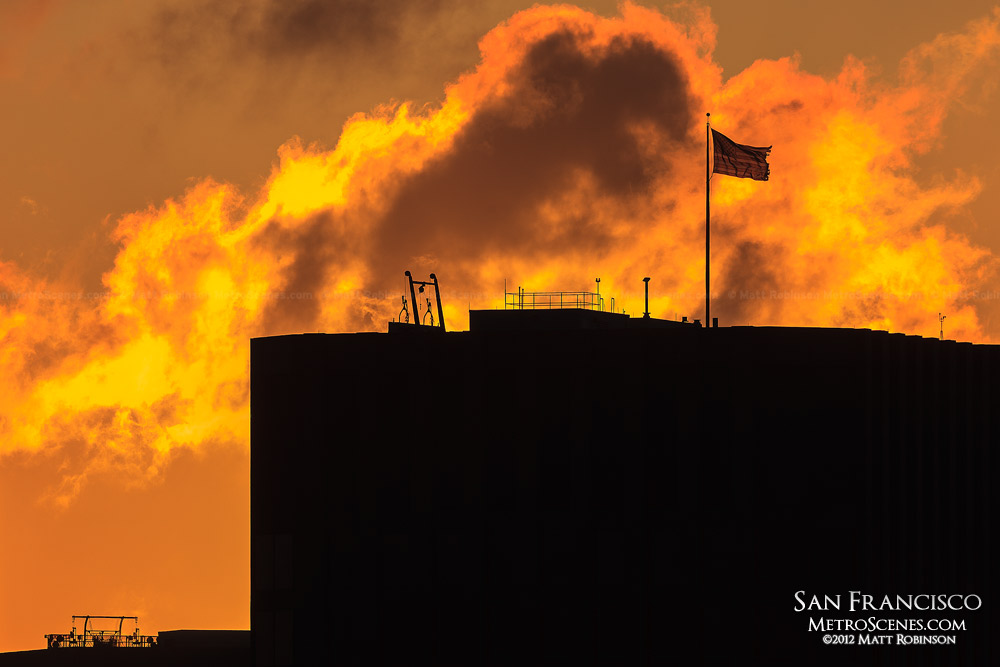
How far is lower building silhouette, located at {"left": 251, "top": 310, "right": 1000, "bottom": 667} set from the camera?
89125 mm

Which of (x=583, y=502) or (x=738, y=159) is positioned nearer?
(x=583, y=502)

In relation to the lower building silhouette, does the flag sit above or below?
above

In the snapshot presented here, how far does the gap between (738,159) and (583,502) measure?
20772 millimetres

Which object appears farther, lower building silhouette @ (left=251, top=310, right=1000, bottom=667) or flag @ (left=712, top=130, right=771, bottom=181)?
flag @ (left=712, top=130, right=771, bottom=181)

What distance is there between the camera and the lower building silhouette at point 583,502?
3509 inches

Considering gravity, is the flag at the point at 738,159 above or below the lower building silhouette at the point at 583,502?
above

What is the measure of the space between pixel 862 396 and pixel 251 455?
105 feet

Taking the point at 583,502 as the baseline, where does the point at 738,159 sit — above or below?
above

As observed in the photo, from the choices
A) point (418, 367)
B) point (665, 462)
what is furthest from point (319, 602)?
point (665, 462)

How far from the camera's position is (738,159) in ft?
313

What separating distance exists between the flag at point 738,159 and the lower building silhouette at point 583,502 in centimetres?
994

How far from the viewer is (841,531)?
9056cm

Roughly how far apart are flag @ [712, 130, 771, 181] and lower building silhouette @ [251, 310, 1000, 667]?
9940 millimetres

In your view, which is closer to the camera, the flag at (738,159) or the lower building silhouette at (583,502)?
the lower building silhouette at (583,502)
